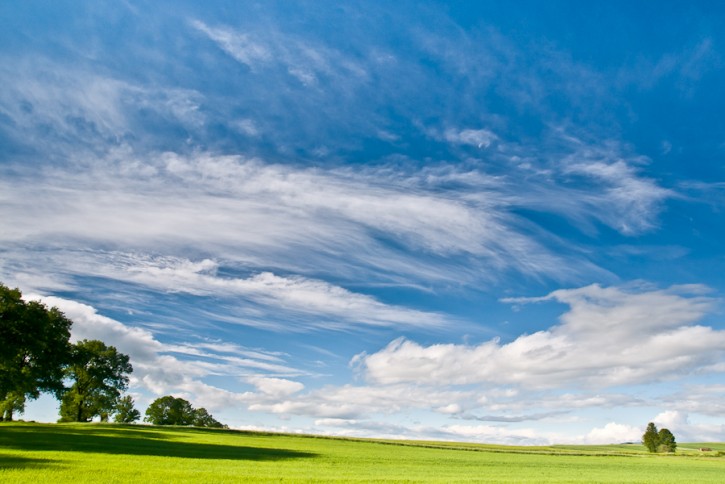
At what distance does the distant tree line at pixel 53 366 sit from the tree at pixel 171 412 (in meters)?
7.72

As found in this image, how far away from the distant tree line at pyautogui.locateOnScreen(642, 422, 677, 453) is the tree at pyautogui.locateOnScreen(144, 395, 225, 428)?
134m

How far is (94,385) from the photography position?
305ft

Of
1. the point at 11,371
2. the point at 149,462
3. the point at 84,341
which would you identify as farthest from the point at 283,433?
the point at 149,462

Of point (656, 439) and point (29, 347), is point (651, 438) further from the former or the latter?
point (29, 347)

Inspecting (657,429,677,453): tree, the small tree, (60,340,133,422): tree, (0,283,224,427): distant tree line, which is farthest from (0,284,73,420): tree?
(657,429,677,453): tree

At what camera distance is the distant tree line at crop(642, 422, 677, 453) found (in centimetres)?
15175

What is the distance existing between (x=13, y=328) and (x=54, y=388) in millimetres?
18104

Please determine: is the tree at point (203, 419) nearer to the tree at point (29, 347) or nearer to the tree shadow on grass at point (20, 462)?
the tree at point (29, 347)

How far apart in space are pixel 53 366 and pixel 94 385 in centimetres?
3206

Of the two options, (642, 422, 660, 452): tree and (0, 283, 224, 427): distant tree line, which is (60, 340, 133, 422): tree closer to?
(0, 283, 224, 427): distant tree line

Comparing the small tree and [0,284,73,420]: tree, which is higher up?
[0,284,73,420]: tree

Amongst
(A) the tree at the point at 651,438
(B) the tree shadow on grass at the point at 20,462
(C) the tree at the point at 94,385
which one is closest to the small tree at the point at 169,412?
(C) the tree at the point at 94,385

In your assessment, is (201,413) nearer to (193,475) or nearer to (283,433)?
(283,433)

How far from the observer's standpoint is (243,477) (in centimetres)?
2725
